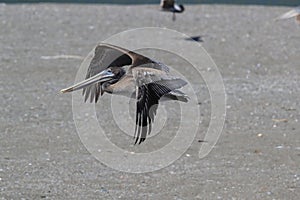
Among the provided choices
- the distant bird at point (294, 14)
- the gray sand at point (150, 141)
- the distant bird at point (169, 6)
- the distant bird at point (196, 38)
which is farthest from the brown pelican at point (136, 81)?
the distant bird at point (169, 6)

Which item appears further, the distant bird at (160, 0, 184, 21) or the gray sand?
the distant bird at (160, 0, 184, 21)

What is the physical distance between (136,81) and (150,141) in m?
2.20

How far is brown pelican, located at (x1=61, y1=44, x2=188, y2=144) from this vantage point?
5469 mm

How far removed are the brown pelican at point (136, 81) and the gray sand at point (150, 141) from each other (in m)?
0.69

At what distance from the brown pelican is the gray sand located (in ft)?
2.28

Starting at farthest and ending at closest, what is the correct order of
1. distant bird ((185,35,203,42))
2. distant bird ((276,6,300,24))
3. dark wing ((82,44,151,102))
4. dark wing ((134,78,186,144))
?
1. distant bird ((185,35,203,42))
2. distant bird ((276,6,300,24))
3. dark wing ((82,44,151,102))
4. dark wing ((134,78,186,144))

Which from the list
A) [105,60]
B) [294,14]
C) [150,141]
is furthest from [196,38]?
[105,60]

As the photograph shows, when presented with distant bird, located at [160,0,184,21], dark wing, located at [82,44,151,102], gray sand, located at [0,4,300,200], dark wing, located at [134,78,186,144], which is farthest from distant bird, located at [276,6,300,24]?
dark wing, located at [134,78,186,144]

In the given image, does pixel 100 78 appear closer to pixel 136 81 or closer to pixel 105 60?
pixel 105 60

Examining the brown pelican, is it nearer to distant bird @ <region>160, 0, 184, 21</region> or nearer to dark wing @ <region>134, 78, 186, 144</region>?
dark wing @ <region>134, 78, 186, 144</region>

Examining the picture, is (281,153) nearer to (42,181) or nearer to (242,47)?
(42,181)

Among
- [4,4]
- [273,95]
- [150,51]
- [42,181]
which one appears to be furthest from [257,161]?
[4,4]

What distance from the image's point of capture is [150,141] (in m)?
7.68

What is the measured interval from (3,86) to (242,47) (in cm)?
379
